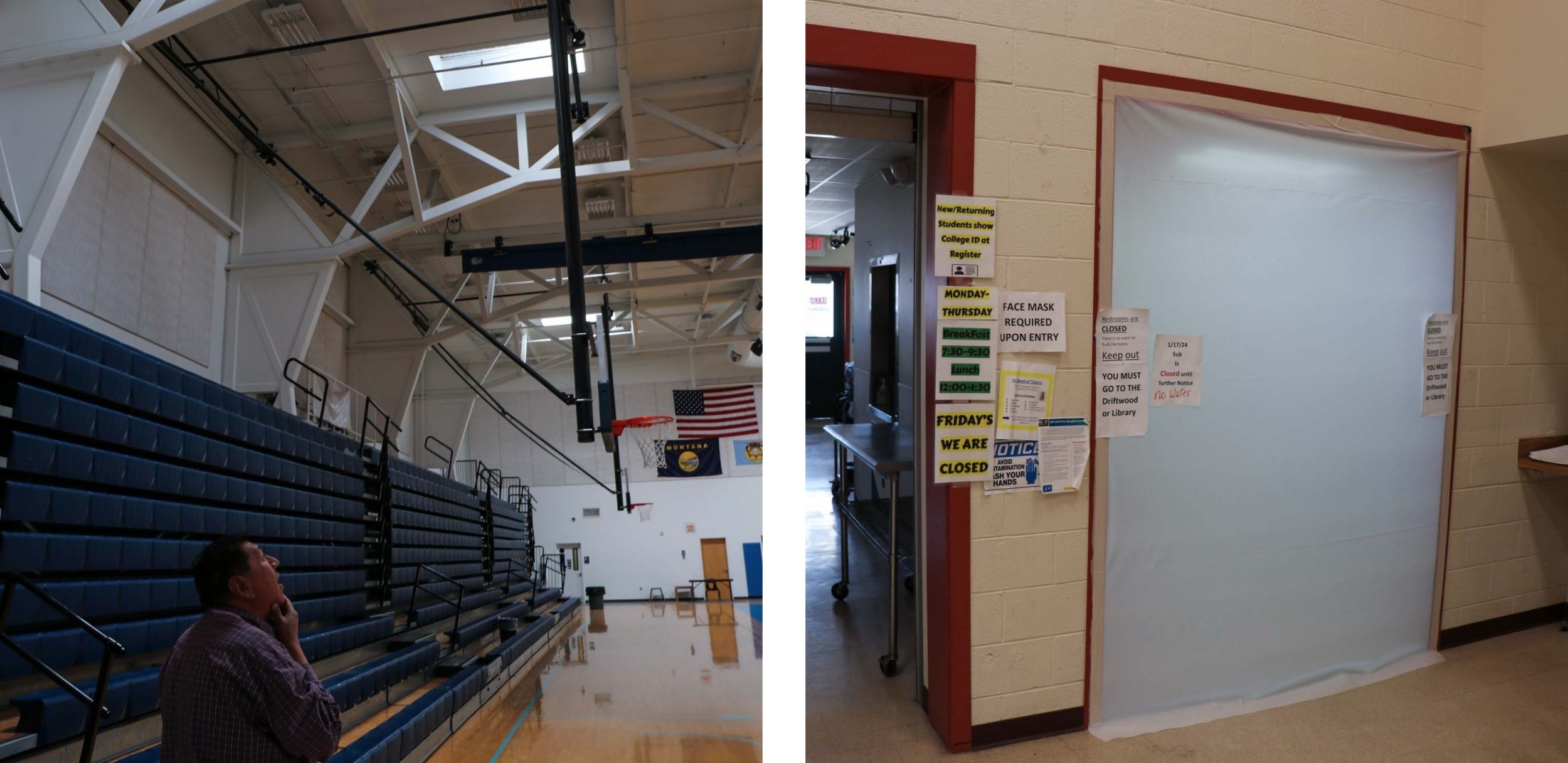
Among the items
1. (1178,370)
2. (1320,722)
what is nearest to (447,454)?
(1178,370)

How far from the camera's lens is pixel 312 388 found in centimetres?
97

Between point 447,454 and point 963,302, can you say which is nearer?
point 447,454

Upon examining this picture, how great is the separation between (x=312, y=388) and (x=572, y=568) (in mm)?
415

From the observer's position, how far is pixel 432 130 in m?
1.03

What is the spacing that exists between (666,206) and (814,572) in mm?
2550

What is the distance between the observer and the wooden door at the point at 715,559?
3.58ft

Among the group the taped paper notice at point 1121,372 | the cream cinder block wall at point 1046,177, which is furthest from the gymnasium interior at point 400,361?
the taped paper notice at point 1121,372

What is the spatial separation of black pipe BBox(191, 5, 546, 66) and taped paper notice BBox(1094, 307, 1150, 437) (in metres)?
1.54

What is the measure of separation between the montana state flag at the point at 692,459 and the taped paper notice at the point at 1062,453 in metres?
1.13

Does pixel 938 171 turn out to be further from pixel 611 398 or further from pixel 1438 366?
pixel 1438 366

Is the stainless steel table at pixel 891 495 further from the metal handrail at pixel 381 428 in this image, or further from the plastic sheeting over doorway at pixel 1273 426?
the metal handrail at pixel 381 428

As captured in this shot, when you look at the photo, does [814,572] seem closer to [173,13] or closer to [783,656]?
[783,656]

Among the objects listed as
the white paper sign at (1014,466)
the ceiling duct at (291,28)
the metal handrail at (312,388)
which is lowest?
the white paper sign at (1014,466)

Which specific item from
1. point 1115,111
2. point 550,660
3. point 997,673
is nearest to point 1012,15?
point 1115,111
